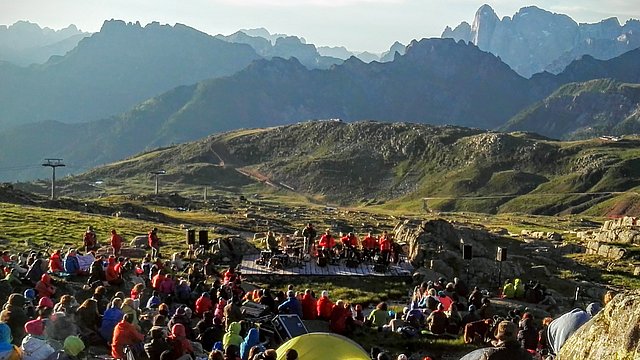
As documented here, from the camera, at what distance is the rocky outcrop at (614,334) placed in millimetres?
7551

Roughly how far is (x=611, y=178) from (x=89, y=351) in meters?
189

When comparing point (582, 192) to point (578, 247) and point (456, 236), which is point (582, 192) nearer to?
point (578, 247)

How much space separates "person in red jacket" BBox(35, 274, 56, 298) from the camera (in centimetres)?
2248

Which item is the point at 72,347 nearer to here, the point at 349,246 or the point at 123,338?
the point at 123,338

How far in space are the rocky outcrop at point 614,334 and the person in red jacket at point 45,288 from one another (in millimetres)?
19116

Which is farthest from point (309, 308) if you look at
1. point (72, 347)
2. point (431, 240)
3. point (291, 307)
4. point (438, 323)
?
point (431, 240)

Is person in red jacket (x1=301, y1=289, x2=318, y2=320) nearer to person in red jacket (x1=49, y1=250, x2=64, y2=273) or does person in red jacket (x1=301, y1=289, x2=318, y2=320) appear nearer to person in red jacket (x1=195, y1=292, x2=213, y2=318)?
person in red jacket (x1=195, y1=292, x2=213, y2=318)

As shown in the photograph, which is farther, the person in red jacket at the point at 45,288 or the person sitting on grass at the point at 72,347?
the person in red jacket at the point at 45,288

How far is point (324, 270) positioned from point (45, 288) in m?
16.3

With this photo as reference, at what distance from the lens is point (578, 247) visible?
2569 inches

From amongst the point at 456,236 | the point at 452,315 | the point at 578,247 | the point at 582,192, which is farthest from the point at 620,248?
the point at 582,192

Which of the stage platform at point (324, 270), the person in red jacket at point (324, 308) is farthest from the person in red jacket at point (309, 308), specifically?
the stage platform at point (324, 270)

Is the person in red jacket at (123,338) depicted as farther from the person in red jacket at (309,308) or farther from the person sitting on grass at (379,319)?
the person sitting on grass at (379,319)

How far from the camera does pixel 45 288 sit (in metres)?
22.6
